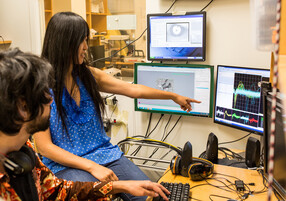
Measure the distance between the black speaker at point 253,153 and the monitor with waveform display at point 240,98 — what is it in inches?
13.1

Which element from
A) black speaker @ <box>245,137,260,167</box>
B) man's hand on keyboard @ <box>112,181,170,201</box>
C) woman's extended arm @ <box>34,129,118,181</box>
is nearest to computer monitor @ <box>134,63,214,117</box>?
→ black speaker @ <box>245,137,260,167</box>

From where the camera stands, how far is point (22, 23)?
10.4ft

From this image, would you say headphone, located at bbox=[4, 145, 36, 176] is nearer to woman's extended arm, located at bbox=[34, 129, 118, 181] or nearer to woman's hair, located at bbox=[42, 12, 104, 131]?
woman's extended arm, located at bbox=[34, 129, 118, 181]

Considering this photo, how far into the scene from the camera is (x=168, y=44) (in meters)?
2.39

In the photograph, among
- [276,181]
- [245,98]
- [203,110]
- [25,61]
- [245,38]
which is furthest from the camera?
[203,110]

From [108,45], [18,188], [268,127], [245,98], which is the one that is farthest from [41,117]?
[108,45]

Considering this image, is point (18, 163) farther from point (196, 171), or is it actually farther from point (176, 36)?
point (176, 36)

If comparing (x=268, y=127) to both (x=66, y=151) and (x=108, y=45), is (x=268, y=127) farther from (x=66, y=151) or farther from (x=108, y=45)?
(x=108, y=45)

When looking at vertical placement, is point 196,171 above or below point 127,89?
below

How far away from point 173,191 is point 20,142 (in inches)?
25.1

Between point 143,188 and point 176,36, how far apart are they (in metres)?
1.36

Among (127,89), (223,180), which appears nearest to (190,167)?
(223,180)

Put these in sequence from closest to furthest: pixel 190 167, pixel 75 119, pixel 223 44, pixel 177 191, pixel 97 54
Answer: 1. pixel 177 191
2. pixel 190 167
3. pixel 75 119
4. pixel 223 44
5. pixel 97 54

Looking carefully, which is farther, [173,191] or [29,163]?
[173,191]
